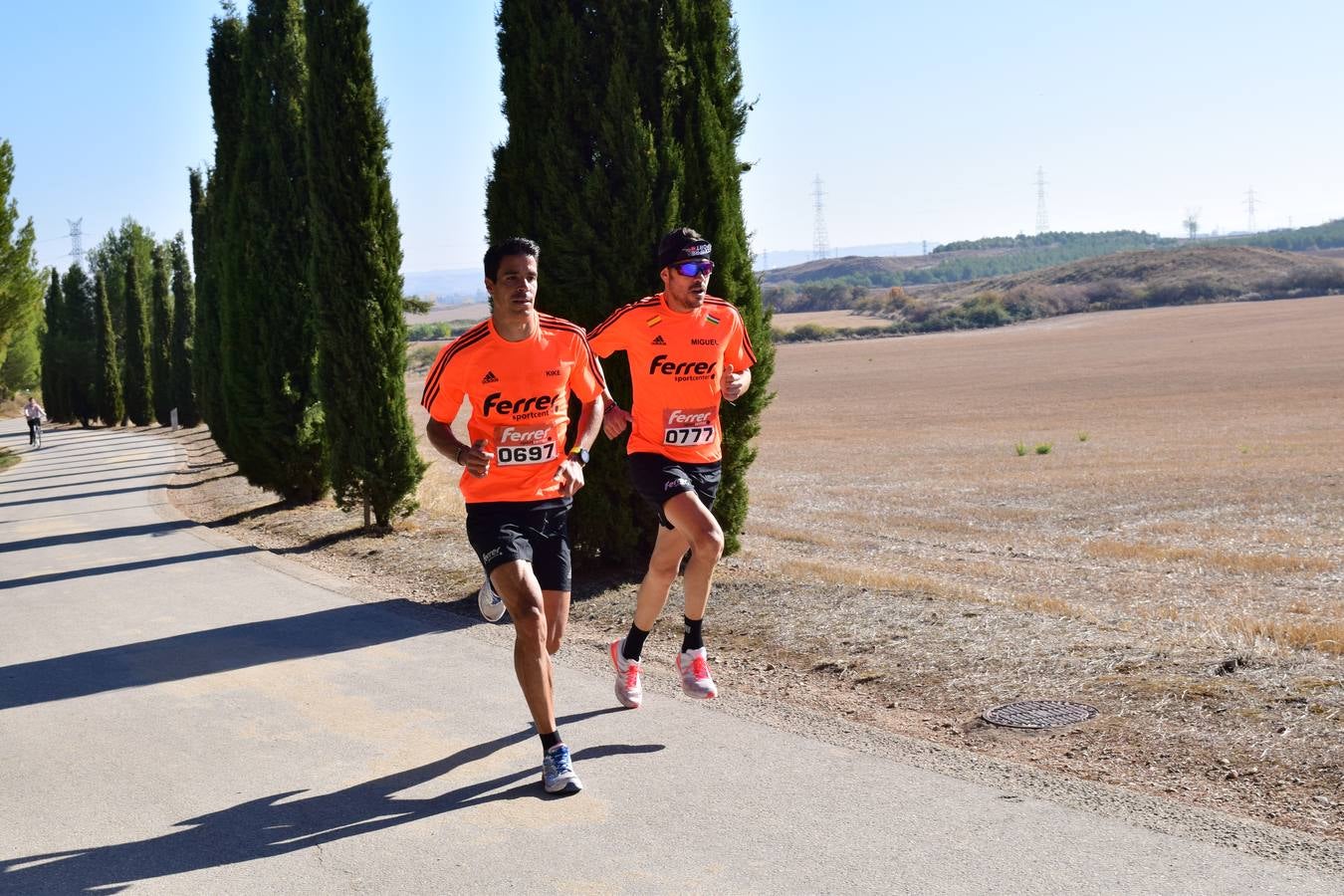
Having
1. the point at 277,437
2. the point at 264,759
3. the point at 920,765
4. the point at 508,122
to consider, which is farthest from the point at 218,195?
the point at 920,765

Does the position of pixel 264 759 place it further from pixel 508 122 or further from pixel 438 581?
pixel 508 122

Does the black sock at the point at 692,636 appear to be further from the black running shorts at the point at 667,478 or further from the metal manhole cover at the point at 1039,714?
the metal manhole cover at the point at 1039,714

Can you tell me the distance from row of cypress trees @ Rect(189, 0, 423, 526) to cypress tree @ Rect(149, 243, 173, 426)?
2805 cm

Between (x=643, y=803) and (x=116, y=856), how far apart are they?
1957 mm

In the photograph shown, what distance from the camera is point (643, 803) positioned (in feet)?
17.1

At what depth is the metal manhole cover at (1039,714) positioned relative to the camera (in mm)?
6043

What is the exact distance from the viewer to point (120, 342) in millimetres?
69188

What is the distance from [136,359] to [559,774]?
201 feet

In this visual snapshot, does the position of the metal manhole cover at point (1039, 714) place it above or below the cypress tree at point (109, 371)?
below

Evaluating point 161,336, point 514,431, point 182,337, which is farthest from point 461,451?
point 161,336

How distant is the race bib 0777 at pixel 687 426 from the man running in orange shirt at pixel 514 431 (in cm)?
108

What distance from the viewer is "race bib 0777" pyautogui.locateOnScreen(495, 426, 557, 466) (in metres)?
5.80

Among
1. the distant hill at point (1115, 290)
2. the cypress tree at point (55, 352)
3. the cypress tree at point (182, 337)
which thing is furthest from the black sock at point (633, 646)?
the distant hill at point (1115, 290)

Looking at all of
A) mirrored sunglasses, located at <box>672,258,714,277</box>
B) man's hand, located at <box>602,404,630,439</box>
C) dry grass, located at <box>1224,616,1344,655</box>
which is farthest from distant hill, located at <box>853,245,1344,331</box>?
man's hand, located at <box>602,404,630,439</box>
